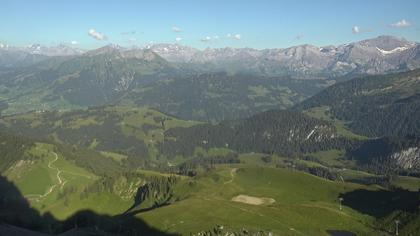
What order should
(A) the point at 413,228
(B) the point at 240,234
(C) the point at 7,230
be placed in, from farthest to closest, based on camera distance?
(A) the point at 413,228, (B) the point at 240,234, (C) the point at 7,230

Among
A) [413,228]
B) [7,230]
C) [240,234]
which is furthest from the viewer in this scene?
[413,228]

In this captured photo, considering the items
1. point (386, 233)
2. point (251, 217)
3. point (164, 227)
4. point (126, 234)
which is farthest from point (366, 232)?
point (126, 234)

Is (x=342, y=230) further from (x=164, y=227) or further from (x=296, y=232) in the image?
(x=164, y=227)

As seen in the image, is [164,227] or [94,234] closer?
[94,234]

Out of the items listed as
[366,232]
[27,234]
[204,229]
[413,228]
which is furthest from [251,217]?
[27,234]

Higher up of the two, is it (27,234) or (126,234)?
(27,234)

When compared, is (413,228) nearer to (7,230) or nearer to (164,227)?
(164,227)

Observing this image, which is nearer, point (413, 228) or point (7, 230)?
point (7, 230)

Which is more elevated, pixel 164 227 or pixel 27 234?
pixel 27 234
